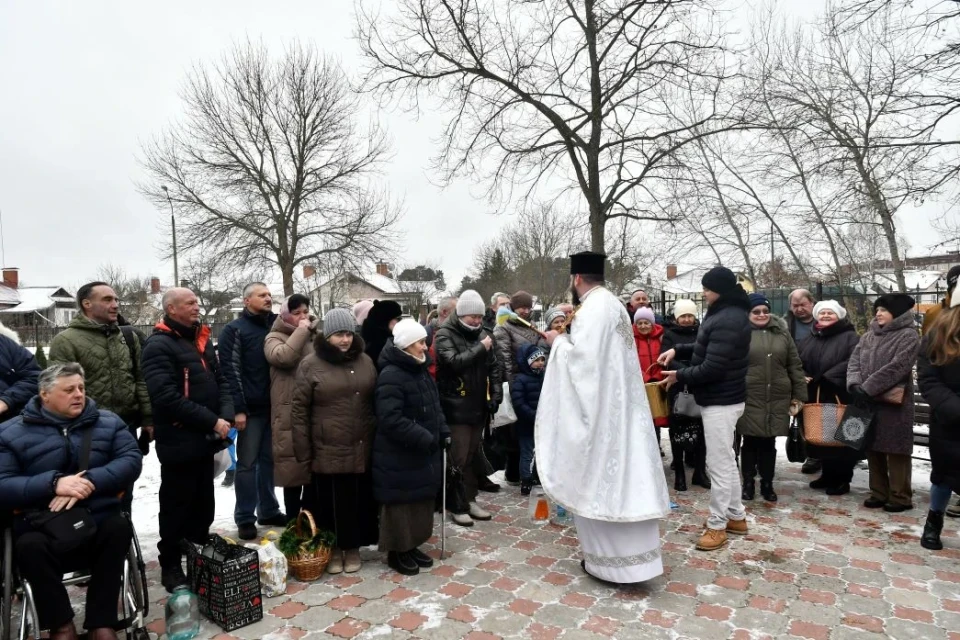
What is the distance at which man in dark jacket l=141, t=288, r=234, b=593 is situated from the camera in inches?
163

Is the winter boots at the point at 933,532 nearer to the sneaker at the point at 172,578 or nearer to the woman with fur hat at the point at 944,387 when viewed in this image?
the woman with fur hat at the point at 944,387

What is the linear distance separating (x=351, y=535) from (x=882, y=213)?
10102mm

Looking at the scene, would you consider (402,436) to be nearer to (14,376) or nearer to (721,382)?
(721,382)

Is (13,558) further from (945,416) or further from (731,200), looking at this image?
(731,200)

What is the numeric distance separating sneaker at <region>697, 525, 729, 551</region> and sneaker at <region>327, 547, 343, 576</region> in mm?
2663

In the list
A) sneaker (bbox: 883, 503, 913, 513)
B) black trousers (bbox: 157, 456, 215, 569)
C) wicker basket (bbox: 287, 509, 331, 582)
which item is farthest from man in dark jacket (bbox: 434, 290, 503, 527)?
sneaker (bbox: 883, 503, 913, 513)

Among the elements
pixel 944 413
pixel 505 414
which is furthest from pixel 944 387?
pixel 505 414

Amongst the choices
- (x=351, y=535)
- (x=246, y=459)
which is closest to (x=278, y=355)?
(x=246, y=459)

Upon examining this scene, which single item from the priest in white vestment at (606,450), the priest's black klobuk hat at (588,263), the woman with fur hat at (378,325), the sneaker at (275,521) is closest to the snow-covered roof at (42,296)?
the sneaker at (275,521)

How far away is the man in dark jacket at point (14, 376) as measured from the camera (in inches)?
156

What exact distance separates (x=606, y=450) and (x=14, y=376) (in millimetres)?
3968

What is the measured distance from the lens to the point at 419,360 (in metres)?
4.41

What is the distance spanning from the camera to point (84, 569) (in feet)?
11.1

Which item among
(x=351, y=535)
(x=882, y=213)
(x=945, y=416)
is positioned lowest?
(x=351, y=535)
